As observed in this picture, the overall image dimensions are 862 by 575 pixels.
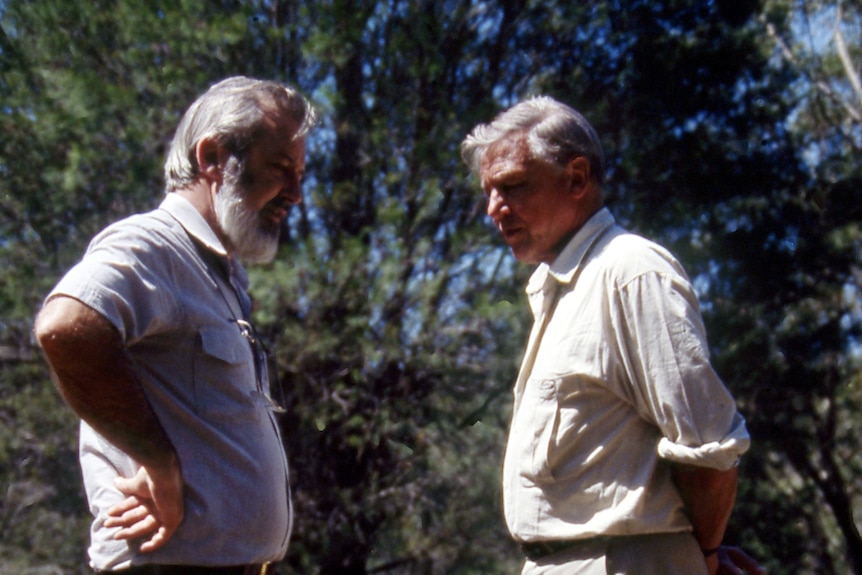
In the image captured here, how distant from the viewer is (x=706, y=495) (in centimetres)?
187

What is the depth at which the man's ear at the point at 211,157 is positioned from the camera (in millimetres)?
2199

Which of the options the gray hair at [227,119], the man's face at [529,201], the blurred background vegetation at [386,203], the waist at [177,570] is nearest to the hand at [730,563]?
the man's face at [529,201]

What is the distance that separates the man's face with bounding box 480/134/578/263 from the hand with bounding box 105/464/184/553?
1036 mm

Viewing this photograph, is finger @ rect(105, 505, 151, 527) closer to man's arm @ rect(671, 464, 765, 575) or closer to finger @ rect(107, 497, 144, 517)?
finger @ rect(107, 497, 144, 517)

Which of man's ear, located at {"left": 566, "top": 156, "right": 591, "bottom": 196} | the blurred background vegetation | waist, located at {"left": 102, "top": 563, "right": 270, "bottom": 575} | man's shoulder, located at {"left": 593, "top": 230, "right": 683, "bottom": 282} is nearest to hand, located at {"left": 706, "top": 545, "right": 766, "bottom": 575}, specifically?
man's shoulder, located at {"left": 593, "top": 230, "right": 683, "bottom": 282}

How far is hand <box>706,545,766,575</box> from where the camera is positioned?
199 centimetres

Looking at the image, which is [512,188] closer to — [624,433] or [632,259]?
[632,259]

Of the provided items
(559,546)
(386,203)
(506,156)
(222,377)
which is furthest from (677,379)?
(386,203)

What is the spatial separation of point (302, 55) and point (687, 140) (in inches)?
175

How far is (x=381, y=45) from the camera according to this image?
8.48m

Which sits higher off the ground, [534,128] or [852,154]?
[534,128]

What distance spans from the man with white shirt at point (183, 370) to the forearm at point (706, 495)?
84 centimetres

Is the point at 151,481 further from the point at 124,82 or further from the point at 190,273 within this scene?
the point at 124,82

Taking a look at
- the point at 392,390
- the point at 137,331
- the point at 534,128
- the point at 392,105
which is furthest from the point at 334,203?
the point at 137,331
